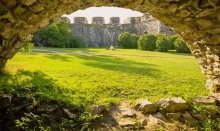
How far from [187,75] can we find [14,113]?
24.6ft

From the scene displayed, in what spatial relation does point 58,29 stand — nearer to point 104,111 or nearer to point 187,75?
point 187,75

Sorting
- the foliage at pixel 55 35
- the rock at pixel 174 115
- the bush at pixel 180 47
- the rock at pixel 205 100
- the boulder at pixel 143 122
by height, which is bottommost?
the boulder at pixel 143 122

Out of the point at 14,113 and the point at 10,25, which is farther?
the point at 14,113

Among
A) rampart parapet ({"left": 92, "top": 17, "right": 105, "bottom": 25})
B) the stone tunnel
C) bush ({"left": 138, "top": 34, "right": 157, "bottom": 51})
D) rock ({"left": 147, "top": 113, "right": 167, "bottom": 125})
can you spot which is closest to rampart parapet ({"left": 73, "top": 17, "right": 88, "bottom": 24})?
rampart parapet ({"left": 92, "top": 17, "right": 105, "bottom": 25})

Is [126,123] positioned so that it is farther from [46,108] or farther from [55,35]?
[55,35]

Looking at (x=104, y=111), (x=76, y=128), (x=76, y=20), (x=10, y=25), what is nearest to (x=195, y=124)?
(x=104, y=111)

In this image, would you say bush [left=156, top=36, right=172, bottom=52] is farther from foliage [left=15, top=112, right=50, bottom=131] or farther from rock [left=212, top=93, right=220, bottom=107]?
foliage [left=15, top=112, right=50, bottom=131]

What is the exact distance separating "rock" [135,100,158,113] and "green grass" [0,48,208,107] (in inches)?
26.0

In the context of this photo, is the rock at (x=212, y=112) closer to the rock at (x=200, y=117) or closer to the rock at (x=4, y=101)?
the rock at (x=200, y=117)

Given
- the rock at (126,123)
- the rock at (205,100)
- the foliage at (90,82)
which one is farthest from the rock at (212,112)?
the rock at (126,123)

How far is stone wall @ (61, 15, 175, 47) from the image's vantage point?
→ 106 feet

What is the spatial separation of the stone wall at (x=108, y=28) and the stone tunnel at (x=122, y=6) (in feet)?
82.0

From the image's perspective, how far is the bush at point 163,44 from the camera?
999 inches

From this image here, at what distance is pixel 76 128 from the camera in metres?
7.80
